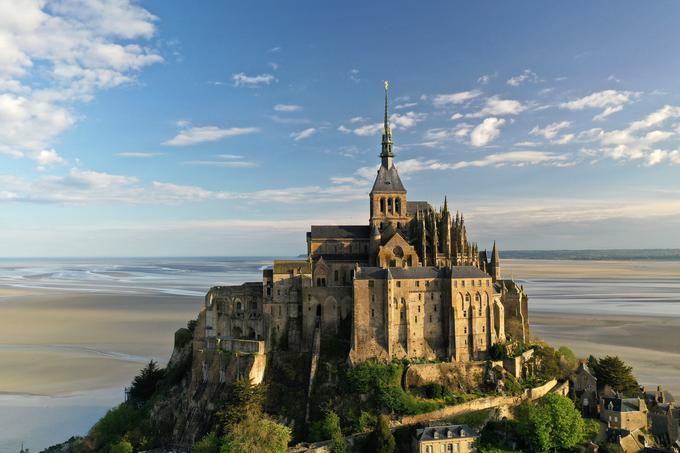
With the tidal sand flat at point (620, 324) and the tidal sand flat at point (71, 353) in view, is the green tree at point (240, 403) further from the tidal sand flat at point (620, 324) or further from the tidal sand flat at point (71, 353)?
the tidal sand flat at point (620, 324)

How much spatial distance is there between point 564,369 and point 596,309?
59283 millimetres

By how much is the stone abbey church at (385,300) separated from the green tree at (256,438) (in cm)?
917

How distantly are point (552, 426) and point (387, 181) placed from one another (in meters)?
28.8

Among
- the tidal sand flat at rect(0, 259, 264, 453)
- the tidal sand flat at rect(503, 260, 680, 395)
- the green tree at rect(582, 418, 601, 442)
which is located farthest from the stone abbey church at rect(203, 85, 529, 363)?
the tidal sand flat at rect(503, 260, 680, 395)

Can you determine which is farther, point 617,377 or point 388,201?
point 388,201

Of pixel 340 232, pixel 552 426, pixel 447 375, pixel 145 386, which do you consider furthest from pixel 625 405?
pixel 145 386

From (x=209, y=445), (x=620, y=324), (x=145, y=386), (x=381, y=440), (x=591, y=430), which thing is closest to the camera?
(x=381, y=440)

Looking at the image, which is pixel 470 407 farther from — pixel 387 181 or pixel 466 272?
pixel 387 181

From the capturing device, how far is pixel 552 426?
3641cm

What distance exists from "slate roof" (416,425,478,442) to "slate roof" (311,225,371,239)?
23036mm

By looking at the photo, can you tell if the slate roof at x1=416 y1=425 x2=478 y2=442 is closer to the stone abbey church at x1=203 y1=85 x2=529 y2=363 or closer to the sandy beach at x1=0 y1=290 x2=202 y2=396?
the stone abbey church at x1=203 y1=85 x2=529 y2=363

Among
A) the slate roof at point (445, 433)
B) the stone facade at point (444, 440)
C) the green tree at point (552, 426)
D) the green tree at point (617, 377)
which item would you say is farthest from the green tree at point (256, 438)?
Answer: the green tree at point (617, 377)

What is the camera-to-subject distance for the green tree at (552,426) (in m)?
36.1

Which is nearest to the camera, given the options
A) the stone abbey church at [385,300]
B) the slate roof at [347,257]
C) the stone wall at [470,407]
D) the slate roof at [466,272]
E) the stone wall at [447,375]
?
the stone wall at [470,407]
